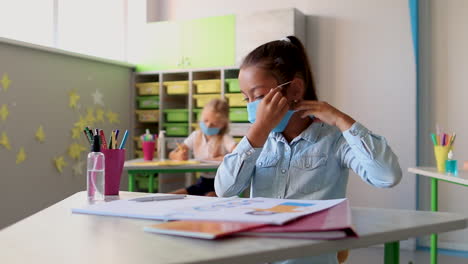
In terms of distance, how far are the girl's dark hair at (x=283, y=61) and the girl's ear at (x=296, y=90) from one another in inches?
0.6

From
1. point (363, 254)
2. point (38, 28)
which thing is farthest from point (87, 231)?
point (38, 28)

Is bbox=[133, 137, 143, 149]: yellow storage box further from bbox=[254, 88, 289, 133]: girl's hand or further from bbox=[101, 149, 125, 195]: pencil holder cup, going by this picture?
bbox=[254, 88, 289, 133]: girl's hand

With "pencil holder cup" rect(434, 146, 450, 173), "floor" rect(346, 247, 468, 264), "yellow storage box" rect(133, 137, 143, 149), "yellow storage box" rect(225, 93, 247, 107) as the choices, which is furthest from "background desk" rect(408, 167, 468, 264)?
"yellow storage box" rect(133, 137, 143, 149)

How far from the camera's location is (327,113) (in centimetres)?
123

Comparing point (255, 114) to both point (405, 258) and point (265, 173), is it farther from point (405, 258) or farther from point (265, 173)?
point (405, 258)

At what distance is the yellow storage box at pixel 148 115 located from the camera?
4.41 m

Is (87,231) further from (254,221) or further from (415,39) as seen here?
(415,39)

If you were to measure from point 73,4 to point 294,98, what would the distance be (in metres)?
3.17

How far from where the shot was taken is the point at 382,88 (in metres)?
3.73

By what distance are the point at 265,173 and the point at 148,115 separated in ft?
10.6

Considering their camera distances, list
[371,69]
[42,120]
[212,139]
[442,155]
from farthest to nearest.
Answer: [371,69] < [212,139] < [42,120] < [442,155]

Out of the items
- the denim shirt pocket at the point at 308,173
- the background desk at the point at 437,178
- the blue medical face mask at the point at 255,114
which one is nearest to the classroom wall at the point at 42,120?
the blue medical face mask at the point at 255,114

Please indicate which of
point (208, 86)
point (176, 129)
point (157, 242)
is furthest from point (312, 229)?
point (176, 129)

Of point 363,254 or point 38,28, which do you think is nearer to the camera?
point 363,254
